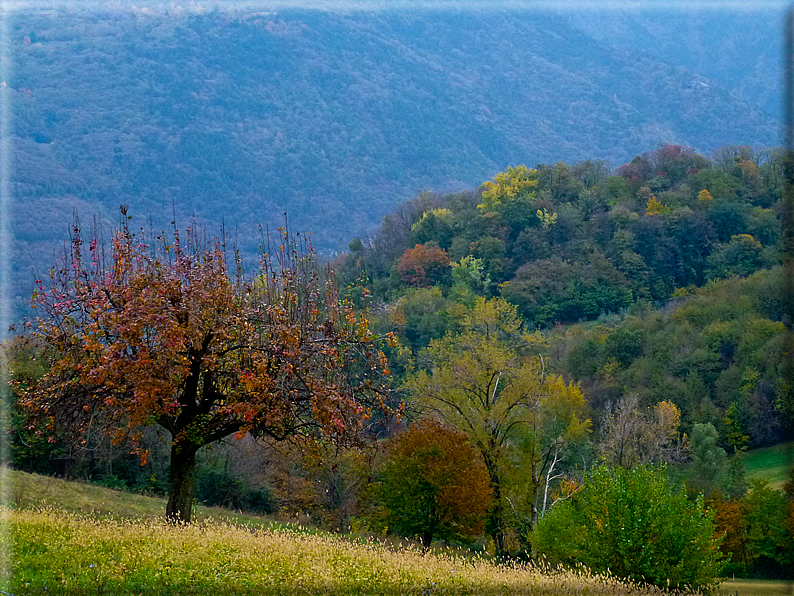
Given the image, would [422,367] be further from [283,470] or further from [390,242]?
[390,242]

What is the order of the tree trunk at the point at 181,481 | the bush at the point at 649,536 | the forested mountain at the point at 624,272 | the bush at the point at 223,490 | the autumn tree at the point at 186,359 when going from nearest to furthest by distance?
1. the autumn tree at the point at 186,359
2. the bush at the point at 649,536
3. the tree trunk at the point at 181,481
4. the bush at the point at 223,490
5. the forested mountain at the point at 624,272

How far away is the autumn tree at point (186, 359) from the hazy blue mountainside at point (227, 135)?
2636 cm

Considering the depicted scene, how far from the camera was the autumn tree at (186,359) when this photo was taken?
12.5 m

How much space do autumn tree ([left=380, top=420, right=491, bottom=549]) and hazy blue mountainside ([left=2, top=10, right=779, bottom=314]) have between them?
22562 mm

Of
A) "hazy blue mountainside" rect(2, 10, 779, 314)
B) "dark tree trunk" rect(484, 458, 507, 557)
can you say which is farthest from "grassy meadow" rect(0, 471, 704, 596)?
"hazy blue mountainside" rect(2, 10, 779, 314)

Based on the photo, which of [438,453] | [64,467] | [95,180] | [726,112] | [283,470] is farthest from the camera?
[726,112]

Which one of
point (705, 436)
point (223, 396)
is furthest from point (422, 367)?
point (223, 396)

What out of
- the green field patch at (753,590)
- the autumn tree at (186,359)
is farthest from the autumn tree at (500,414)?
the autumn tree at (186,359)

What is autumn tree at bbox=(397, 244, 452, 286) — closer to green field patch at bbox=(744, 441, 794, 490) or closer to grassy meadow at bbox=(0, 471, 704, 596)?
green field patch at bbox=(744, 441, 794, 490)

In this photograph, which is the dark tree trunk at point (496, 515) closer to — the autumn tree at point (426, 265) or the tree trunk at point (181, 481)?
the tree trunk at point (181, 481)

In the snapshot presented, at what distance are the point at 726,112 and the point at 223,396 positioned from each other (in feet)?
645

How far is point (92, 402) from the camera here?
1318 centimetres

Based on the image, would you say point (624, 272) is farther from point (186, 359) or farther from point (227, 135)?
point (186, 359)

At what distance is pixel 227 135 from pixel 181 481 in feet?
405
